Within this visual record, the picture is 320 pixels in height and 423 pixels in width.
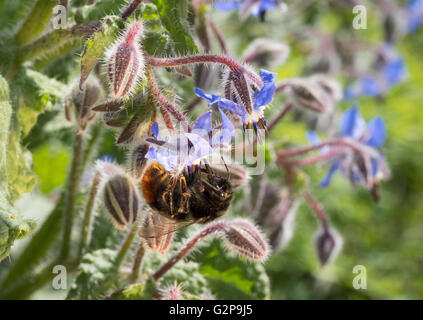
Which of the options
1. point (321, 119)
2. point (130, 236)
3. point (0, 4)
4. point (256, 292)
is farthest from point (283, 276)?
point (0, 4)

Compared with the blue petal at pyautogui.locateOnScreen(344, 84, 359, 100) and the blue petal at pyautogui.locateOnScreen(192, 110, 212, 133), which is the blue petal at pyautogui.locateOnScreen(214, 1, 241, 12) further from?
the blue petal at pyautogui.locateOnScreen(344, 84, 359, 100)

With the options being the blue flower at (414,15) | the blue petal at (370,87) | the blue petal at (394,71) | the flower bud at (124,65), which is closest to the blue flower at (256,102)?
the flower bud at (124,65)

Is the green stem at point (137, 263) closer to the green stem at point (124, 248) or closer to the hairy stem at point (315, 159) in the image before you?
the green stem at point (124, 248)

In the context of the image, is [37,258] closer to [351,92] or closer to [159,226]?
[159,226]

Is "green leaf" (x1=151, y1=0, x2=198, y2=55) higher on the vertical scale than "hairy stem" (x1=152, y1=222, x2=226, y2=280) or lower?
higher

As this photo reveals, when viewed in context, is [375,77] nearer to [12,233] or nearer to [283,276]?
[283,276]

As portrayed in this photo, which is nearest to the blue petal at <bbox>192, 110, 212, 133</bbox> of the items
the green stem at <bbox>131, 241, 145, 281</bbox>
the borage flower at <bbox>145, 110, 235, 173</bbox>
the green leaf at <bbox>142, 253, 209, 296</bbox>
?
the borage flower at <bbox>145, 110, 235, 173</bbox>

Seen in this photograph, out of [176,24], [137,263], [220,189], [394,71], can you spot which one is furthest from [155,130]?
[394,71]
